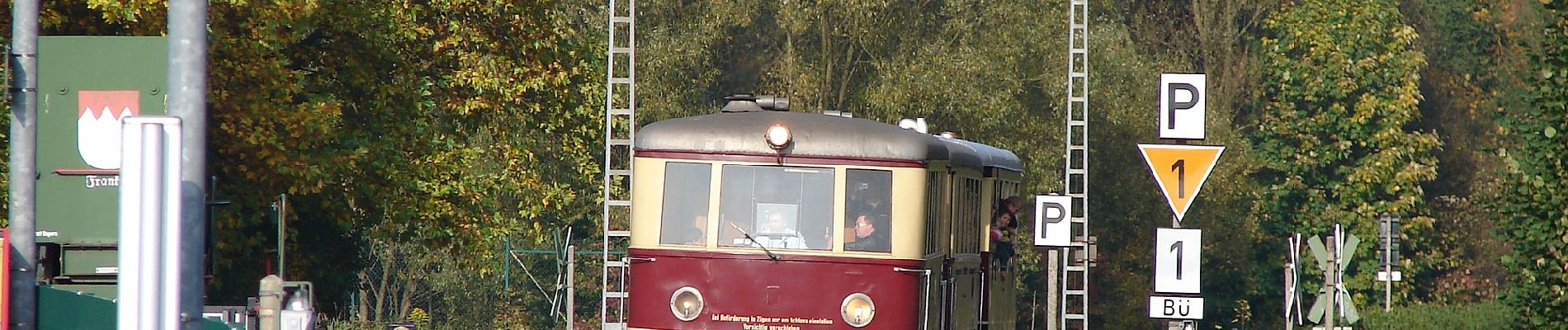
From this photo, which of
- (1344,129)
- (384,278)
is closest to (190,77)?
(384,278)

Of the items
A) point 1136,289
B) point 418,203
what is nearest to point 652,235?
point 418,203

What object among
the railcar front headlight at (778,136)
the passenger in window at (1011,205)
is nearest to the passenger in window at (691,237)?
the railcar front headlight at (778,136)

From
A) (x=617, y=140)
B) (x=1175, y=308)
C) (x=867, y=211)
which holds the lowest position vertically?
(x=1175, y=308)

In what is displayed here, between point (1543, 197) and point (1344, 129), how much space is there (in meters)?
19.9

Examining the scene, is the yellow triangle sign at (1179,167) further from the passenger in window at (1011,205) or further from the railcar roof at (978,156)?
the passenger in window at (1011,205)

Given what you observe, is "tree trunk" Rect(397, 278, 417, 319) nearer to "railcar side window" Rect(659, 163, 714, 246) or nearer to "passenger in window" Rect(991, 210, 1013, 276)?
"passenger in window" Rect(991, 210, 1013, 276)

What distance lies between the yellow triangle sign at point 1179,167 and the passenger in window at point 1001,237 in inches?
88.7

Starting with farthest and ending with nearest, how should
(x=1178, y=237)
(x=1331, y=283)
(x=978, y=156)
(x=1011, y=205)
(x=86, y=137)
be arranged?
(x=1331, y=283) < (x=1011, y=205) < (x=978, y=156) < (x=1178, y=237) < (x=86, y=137)

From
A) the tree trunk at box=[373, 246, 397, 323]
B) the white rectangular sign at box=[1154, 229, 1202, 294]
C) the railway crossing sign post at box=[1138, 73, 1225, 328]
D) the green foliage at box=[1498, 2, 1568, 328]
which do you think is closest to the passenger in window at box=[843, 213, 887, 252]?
the railway crossing sign post at box=[1138, 73, 1225, 328]

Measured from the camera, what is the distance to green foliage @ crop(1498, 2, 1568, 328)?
2697 centimetres

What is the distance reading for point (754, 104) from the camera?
1711cm

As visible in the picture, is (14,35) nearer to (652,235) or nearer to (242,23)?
(652,235)

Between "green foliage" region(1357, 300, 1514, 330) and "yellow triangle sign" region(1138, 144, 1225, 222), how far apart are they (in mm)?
17328

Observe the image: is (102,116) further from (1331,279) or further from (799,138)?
(1331,279)
